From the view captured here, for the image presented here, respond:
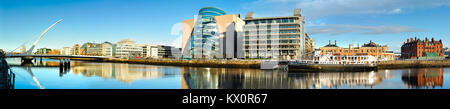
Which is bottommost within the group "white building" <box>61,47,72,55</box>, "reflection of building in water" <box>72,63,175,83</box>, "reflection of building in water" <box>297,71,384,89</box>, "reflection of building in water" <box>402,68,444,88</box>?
"reflection of building in water" <box>402,68,444,88</box>

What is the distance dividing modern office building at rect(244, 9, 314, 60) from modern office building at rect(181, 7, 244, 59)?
7.22 meters

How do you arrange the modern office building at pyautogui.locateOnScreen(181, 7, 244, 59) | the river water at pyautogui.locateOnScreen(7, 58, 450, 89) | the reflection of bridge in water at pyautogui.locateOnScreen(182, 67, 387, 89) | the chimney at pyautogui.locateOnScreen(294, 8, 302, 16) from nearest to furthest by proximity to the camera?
the reflection of bridge in water at pyautogui.locateOnScreen(182, 67, 387, 89)
the river water at pyautogui.locateOnScreen(7, 58, 450, 89)
the chimney at pyautogui.locateOnScreen(294, 8, 302, 16)
the modern office building at pyautogui.locateOnScreen(181, 7, 244, 59)

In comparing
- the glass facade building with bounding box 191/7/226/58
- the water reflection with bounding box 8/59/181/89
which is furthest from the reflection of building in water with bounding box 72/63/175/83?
the glass facade building with bounding box 191/7/226/58

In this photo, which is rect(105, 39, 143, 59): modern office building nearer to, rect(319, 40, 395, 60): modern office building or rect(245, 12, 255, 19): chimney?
rect(245, 12, 255, 19): chimney

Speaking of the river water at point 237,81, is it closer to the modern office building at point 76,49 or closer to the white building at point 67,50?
the modern office building at point 76,49

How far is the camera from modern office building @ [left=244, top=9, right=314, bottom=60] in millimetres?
63031

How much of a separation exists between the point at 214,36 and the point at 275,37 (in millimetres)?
24051

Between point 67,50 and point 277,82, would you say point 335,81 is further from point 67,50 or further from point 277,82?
point 67,50

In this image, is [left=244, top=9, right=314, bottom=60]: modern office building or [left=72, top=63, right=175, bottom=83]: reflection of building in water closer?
[left=72, top=63, right=175, bottom=83]: reflection of building in water

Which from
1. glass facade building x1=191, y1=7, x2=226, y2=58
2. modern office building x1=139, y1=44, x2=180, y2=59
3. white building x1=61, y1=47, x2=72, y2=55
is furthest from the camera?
white building x1=61, y1=47, x2=72, y2=55

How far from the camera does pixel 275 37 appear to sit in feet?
213
